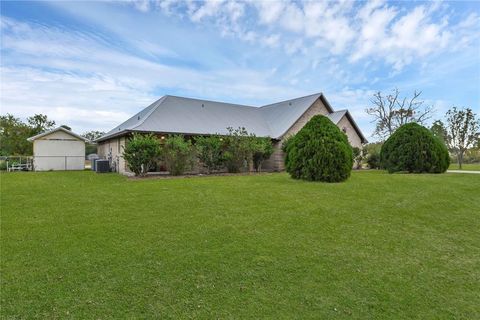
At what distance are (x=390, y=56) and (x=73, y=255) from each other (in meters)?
17.5

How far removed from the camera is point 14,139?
3153cm

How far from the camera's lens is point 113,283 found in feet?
10.8

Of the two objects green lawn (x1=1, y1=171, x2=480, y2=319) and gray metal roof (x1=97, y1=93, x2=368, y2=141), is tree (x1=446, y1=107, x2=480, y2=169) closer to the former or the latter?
gray metal roof (x1=97, y1=93, x2=368, y2=141)

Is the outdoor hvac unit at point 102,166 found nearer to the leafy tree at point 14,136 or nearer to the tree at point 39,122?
the leafy tree at point 14,136

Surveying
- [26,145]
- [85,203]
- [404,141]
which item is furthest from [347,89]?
[26,145]

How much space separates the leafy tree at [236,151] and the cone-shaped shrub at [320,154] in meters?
4.45

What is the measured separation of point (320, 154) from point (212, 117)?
36.3 feet

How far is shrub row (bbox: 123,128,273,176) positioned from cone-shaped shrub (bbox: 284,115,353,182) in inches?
185

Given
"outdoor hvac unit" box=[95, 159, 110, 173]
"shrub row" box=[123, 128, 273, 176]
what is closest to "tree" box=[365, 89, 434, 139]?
"shrub row" box=[123, 128, 273, 176]

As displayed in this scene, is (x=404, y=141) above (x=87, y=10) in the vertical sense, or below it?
below

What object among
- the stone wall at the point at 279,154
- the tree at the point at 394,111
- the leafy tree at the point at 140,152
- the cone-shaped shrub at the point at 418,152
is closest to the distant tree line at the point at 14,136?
the leafy tree at the point at 140,152

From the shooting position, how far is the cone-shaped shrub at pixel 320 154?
1073 centimetres

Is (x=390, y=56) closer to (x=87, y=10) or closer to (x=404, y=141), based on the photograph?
(x=404, y=141)

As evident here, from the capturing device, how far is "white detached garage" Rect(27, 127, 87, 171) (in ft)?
68.5
